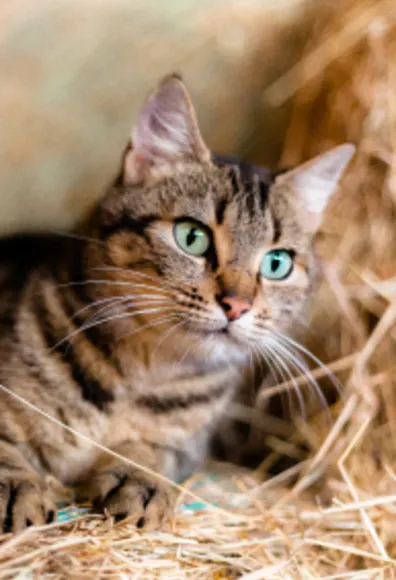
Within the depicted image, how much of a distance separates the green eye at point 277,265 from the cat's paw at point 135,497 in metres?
0.44

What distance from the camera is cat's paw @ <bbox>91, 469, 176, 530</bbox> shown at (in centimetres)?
104

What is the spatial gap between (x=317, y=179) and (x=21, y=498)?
32.7 inches

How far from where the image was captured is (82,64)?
1462mm

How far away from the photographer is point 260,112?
1670 millimetres

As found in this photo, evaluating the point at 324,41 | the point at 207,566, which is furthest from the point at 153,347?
the point at 324,41

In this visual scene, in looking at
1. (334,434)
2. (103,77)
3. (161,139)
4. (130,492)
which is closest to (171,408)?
(130,492)

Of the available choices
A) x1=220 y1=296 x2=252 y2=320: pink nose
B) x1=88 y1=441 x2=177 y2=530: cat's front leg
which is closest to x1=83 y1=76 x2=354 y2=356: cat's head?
x1=220 y1=296 x2=252 y2=320: pink nose

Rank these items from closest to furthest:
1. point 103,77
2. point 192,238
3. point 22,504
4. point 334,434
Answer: point 22,504 < point 192,238 < point 334,434 < point 103,77

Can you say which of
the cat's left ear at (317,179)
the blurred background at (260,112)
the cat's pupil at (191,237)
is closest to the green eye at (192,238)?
the cat's pupil at (191,237)

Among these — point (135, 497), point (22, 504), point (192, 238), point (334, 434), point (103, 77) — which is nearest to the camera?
point (22, 504)

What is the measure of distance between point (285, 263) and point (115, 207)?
1.15ft

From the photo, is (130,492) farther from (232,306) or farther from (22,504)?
(232,306)

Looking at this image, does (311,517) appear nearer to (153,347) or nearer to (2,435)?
(153,347)

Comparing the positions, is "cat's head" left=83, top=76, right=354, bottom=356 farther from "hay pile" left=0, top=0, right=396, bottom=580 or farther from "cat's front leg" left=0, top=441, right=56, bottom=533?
"cat's front leg" left=0, top=441, right=56, bottom=533
